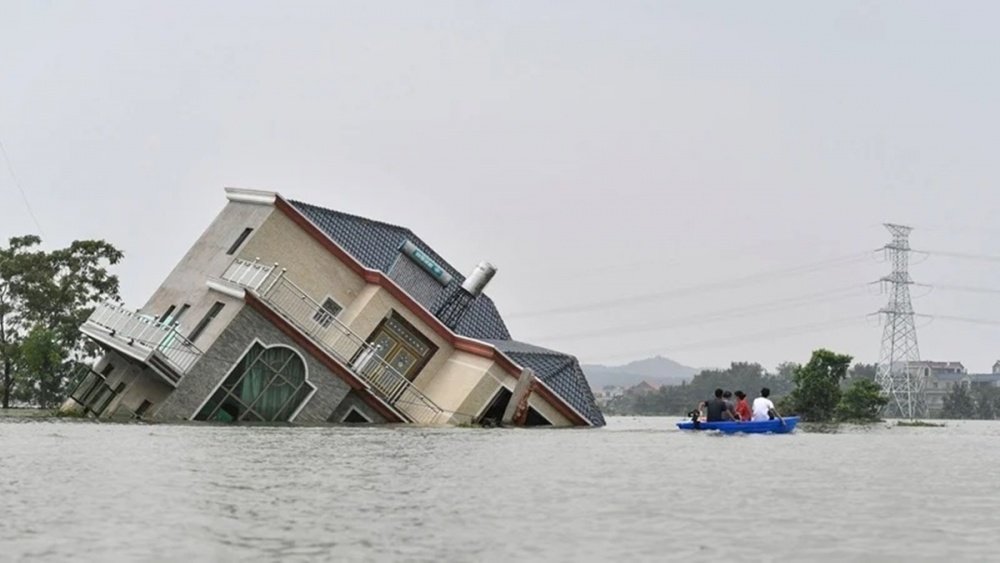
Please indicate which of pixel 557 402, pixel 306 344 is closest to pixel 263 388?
pixel 306 344

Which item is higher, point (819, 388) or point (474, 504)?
point (819, 388)

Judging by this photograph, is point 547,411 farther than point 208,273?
Yes

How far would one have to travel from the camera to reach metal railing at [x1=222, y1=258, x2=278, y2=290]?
155 ft

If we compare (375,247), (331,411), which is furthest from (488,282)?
(331,411)

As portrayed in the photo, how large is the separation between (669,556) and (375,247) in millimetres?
44865

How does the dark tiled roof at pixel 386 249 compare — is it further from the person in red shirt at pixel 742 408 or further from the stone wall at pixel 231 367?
the person in red shirt at pixel 742 408

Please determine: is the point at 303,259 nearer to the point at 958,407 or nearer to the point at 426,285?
the point at 426,285

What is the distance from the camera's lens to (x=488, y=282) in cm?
5825

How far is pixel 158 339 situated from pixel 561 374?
18319 millimetres

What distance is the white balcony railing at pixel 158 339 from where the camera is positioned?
45375mm

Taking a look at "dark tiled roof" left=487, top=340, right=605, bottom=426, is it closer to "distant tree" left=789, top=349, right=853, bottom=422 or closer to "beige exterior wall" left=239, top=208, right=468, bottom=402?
"beige exterior wall" left=239, top=208, right=468, bottom=402

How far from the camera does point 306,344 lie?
1865 inches

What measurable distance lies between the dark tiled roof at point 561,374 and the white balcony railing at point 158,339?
12719mm

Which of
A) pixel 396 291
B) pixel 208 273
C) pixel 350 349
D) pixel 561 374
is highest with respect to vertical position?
pixel 561 374
